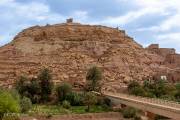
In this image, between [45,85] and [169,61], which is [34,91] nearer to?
[45,85]

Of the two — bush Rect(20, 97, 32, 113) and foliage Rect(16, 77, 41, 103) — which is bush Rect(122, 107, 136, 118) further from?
foliage Rect(16, 77, 41, 103)

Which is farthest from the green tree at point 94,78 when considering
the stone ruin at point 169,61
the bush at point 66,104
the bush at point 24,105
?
the bush at point 24,105

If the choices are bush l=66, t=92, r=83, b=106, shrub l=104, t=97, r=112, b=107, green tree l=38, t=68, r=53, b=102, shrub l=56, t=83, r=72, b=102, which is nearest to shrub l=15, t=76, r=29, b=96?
green tree l=38, t=68, r=53, b=102

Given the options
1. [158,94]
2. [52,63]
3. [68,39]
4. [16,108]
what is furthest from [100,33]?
[16,108]

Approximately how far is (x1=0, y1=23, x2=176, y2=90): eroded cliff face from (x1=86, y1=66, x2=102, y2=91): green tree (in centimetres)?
825

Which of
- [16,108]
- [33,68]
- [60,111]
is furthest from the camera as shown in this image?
[33,68]

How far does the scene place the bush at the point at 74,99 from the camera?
7388 centimetres

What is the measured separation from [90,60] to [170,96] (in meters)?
26.4

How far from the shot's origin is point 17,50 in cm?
9862

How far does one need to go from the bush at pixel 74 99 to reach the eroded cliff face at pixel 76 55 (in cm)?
1602

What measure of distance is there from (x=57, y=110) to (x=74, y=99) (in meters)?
5.76

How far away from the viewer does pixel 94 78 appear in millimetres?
82000

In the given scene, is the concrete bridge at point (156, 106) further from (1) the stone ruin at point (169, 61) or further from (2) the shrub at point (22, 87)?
(1) the stone ruin at point (169, 61)

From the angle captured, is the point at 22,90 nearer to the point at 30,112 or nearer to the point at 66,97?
the point at 66,97
